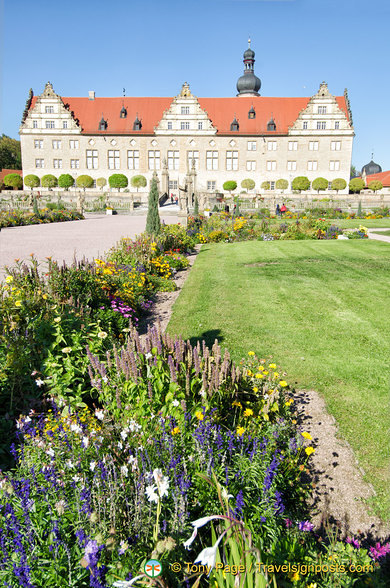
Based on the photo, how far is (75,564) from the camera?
194 cm

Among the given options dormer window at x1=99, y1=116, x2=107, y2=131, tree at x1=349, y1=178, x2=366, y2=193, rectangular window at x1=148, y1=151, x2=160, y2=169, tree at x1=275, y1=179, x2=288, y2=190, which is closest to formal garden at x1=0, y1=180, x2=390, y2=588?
tree at x1=275, y1=179, x2=288, y2=190

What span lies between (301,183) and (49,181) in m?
31.2

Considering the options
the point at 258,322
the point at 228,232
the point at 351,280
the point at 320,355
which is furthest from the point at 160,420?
the point at 228,232

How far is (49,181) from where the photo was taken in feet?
160

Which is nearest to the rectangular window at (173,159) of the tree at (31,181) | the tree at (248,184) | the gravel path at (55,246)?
the tree at (248,184)

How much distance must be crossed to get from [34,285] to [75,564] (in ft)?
14.1

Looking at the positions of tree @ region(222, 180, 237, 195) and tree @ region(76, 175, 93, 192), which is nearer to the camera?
tree @ region(222, 180, 237, 195)

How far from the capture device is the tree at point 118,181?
158 ft

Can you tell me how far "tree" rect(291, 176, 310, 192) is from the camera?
46.8 m

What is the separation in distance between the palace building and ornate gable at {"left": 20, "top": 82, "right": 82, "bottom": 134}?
0.12 m

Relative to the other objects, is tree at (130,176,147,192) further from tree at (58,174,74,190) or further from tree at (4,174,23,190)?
tree at (4,174,23,190)

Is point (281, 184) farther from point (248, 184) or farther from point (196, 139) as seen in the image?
point (196, 139)

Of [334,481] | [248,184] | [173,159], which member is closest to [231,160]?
[248,184]

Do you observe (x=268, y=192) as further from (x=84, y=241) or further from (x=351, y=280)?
(x=351, y=280)
